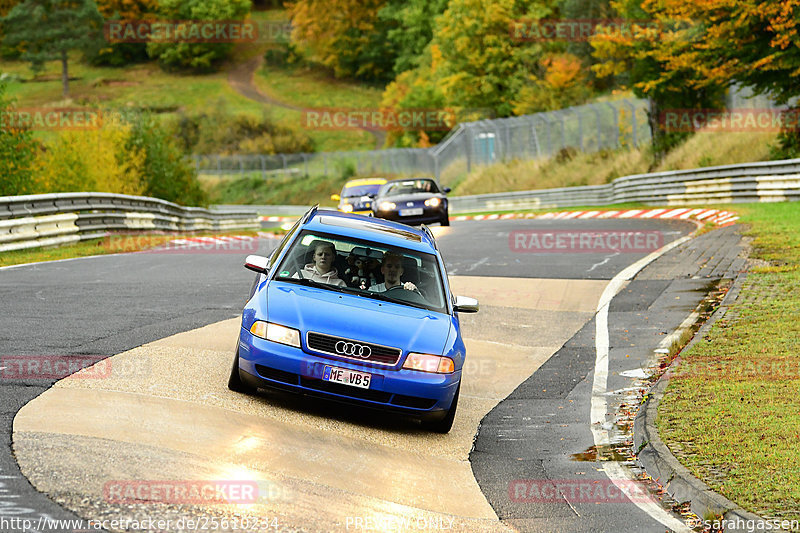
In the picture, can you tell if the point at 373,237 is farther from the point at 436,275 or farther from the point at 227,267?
the point at 227,267

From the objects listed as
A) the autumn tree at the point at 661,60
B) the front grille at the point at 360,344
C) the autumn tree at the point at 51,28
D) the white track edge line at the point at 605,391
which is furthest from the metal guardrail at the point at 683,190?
the autumn tree at the point at 51,28

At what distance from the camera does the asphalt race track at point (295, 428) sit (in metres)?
6.23

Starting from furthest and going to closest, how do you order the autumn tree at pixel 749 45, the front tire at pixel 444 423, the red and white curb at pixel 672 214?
the autumn tree at pixel 749 45 < the red and white curb at pixel 672 214 < the front tire at pixel 444 423

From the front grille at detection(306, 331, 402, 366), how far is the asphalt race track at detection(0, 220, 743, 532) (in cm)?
59

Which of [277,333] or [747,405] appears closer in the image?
[277,333]

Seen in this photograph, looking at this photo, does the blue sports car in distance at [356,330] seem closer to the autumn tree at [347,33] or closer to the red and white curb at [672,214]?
the red and white curb at [672,214]

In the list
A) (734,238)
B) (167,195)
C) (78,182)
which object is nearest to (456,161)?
(167,195)

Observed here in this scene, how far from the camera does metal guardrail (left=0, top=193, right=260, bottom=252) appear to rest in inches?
803

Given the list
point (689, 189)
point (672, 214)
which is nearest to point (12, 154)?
point (672, 214)

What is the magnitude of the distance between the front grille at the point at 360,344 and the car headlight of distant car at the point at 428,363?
111 mm

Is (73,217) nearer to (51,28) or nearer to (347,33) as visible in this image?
(347,33)

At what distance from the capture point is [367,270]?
962 cm

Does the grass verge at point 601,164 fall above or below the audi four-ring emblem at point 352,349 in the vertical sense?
below

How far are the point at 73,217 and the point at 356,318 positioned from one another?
635 inches
